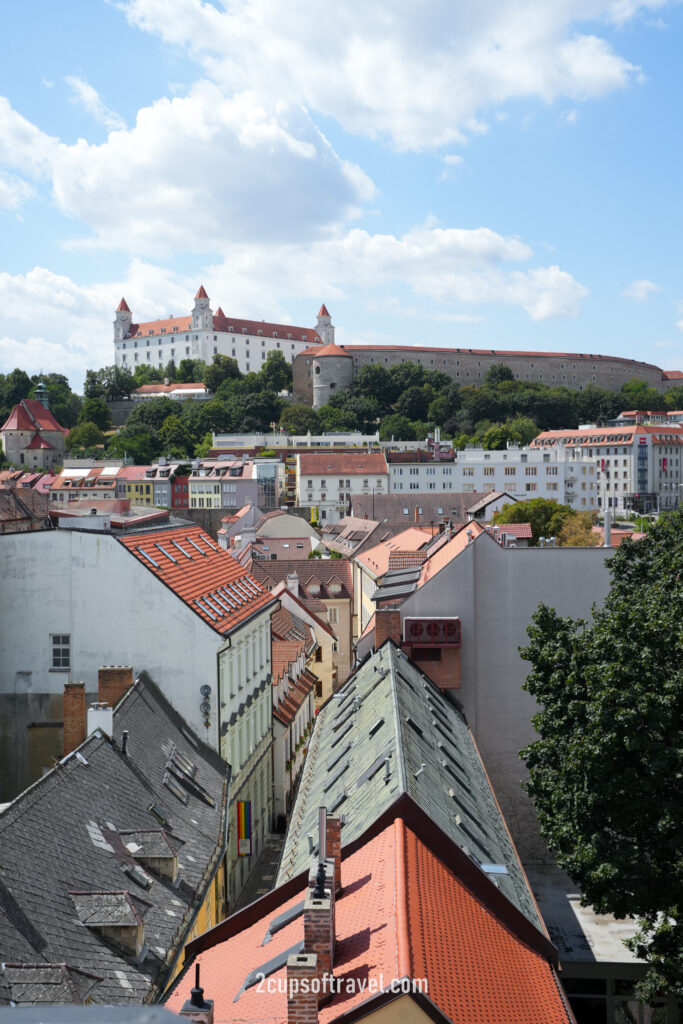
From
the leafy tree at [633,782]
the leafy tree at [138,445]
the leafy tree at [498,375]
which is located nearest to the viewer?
the leafy tree at [633,782]

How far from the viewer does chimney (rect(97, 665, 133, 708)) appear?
21844mm

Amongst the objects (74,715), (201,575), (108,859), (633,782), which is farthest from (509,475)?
(108,859)

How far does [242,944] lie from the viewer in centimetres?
1458

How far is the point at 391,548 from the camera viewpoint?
55.4 m

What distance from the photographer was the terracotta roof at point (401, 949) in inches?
423

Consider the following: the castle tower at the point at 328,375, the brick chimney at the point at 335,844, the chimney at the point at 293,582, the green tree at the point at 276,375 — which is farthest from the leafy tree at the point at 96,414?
the brick chimney at the point at 335,844

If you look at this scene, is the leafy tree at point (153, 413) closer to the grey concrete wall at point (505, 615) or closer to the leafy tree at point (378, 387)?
the leafy tree at point (378, 387)

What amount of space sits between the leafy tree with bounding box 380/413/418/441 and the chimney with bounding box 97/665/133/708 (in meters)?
142

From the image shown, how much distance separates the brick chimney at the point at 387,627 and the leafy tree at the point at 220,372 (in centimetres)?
15853

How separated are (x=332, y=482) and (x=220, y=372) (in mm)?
70388

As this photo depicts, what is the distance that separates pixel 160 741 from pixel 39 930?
853 centimetres

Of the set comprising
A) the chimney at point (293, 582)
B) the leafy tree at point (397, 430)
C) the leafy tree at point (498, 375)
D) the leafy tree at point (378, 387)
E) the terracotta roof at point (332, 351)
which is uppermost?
the terracotta roof at point (332, 351)

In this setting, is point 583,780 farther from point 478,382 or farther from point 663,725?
point 478,382

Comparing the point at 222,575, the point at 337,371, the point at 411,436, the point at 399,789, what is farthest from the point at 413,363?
the point at 399,789
